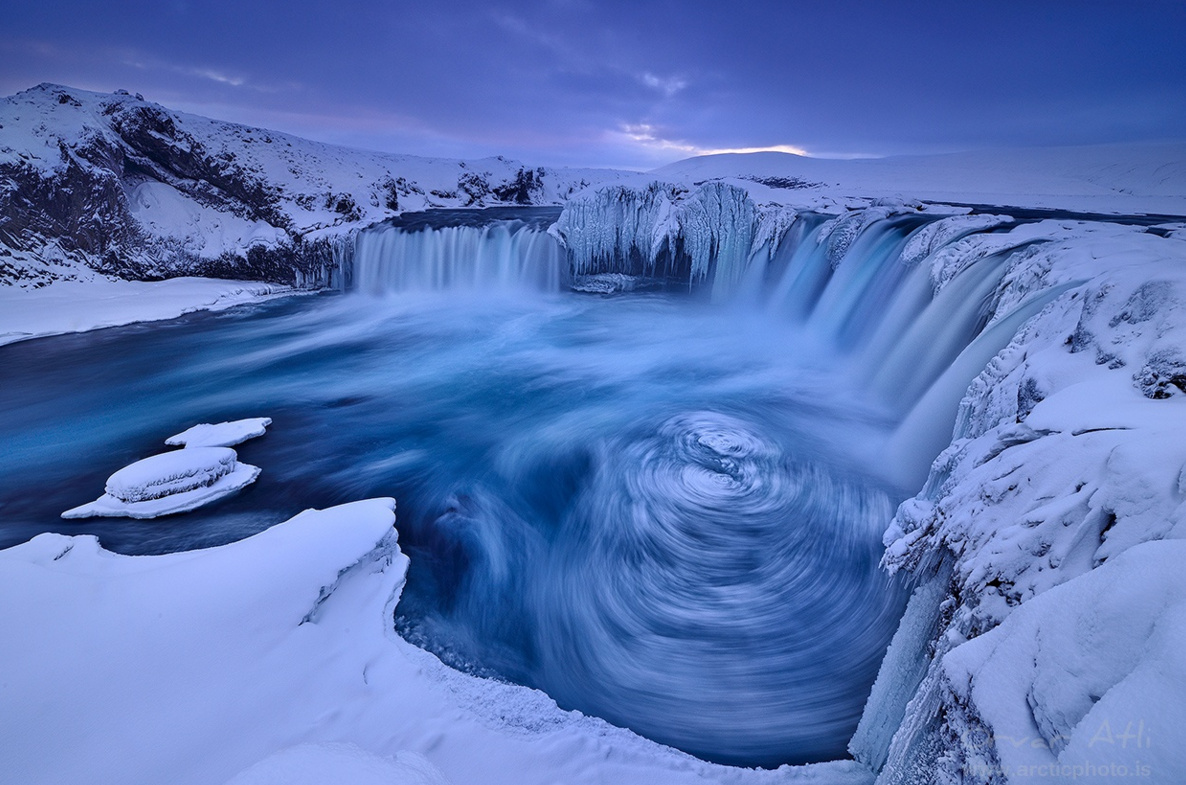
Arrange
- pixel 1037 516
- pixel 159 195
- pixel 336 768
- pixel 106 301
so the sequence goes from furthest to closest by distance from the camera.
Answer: pixel 159 195
pixel 106 301
pixel 336 768
pixel 1037 516

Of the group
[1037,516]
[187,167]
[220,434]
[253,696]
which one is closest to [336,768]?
[253,696]

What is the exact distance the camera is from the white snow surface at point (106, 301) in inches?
401

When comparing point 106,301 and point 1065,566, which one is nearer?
point 1065,566

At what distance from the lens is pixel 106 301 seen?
11.6m

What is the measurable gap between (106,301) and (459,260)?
8642 mm

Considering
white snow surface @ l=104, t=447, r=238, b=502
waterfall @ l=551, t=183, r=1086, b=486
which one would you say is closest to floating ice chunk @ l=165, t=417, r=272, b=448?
white snow surface @ l=104, t=447, r=238, b=502

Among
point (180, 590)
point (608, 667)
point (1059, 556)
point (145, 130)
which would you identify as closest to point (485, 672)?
point (608, 667)

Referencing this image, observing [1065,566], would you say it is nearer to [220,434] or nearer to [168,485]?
[168,485]

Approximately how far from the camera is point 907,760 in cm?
153

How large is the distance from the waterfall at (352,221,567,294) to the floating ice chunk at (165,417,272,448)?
27.4ft

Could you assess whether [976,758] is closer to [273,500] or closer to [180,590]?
[180,590]

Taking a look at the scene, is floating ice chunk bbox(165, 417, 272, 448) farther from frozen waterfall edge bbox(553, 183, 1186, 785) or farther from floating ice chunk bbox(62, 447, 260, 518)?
frozen waterfall edge bbox(553, 183, 1186, 785)

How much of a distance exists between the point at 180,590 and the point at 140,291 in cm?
1417

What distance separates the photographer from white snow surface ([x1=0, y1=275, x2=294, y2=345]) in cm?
1019
